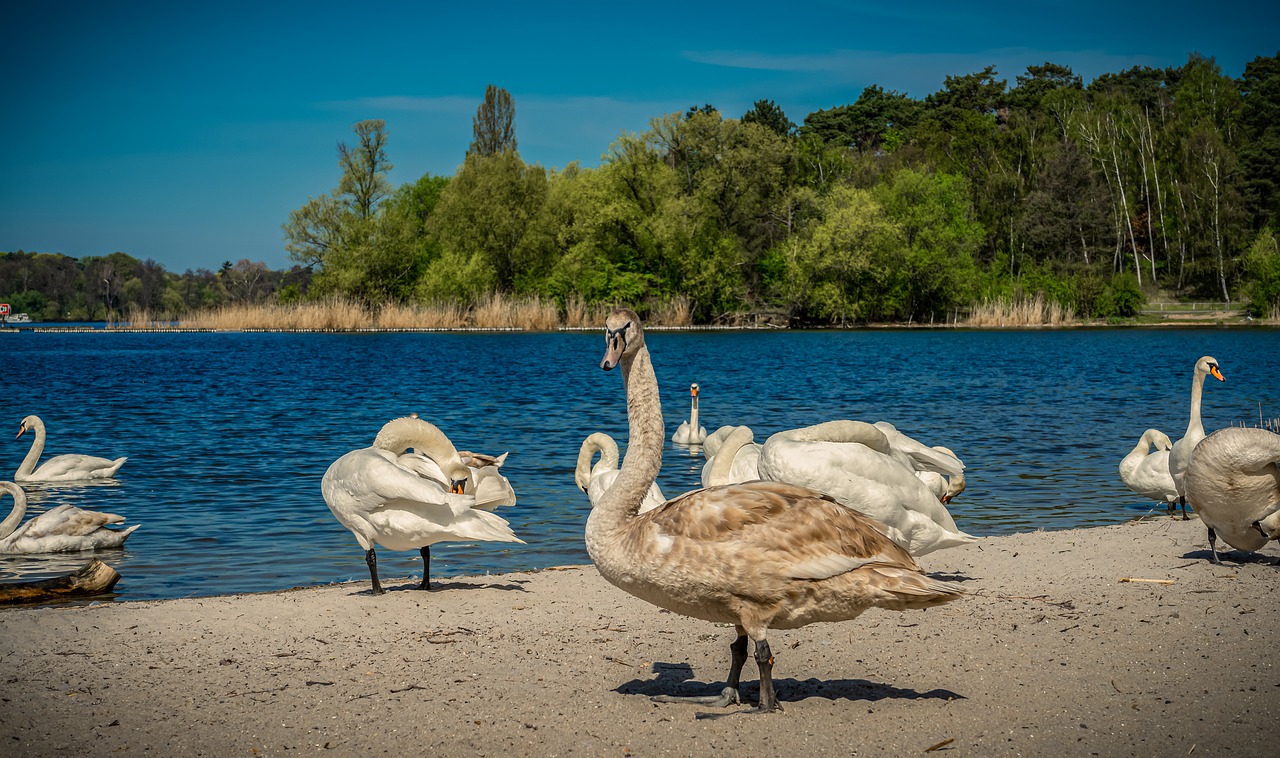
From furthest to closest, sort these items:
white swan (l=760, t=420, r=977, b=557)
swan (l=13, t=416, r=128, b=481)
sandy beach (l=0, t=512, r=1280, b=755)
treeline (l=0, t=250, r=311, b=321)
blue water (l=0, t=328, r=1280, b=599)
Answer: treeline (l=0, t=250, r=311, b=321) < swan (l=13, t=416, r=128, b=481) < blue water (l=0, t=328, r=1280, b=599) < white swan (l=760, t=420, r=977, b=557) < sandy beach (l=0, t=512, r=1280, b=755)

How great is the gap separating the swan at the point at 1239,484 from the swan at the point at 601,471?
4.43 metres

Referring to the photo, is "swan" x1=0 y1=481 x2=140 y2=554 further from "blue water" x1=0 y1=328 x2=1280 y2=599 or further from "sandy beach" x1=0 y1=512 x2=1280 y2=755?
"sandy beach" x1=0 y1=512 x2=1280 y2=755

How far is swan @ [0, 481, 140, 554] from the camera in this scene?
427 inches

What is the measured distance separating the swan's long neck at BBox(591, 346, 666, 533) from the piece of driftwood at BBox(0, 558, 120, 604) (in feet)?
18.1

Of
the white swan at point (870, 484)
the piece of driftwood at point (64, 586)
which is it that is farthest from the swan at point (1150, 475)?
the piece of driftwood at point (64, 586)

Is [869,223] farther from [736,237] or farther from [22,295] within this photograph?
[22,295]

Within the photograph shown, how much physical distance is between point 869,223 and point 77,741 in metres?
74.2

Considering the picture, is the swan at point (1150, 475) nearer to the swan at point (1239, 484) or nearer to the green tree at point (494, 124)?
the swan at point (1239, 484)

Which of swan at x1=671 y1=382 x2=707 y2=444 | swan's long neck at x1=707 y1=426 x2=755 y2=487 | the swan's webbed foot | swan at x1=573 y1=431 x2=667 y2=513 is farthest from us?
swan at x1=671 y1=382 x2=707 y2=444

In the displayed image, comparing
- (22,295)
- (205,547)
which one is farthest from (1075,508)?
(22,295)

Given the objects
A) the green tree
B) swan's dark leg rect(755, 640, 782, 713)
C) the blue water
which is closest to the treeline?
the green tree

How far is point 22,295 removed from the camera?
135m

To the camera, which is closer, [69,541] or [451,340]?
[69,541]

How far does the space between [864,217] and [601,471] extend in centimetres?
6802
